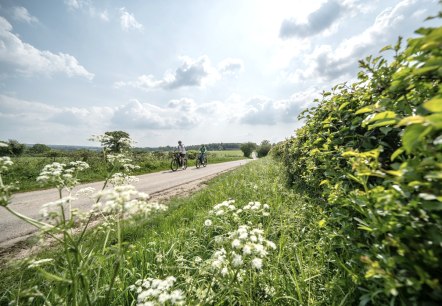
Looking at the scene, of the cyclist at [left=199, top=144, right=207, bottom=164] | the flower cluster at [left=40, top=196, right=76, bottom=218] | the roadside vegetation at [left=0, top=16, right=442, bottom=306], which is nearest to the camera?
the roadside vegetation at [left=0, top=16, right=442, bottom=306]

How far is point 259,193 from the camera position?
225 inches

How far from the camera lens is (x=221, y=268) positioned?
1.88 m

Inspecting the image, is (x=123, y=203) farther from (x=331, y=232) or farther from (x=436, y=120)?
(x=331, y=232)

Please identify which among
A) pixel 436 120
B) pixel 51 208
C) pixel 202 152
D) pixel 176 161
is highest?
pixel 436 120

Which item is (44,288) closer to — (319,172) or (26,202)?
(319,172)

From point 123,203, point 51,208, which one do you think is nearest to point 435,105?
point 123,203

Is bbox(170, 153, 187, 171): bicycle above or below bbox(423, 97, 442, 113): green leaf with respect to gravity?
below

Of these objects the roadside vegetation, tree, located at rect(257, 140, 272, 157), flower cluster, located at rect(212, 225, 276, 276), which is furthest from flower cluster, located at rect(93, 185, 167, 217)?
tree, located at rect(257, 140, 272, 157)

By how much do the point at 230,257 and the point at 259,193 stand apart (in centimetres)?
405

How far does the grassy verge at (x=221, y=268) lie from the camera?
1.85m

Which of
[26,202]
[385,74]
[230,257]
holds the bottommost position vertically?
[26,202]

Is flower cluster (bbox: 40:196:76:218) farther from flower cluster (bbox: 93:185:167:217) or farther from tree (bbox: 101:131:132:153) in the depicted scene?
tree (bbox: 101:131:132:153)

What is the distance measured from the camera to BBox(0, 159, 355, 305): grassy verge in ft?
6.07

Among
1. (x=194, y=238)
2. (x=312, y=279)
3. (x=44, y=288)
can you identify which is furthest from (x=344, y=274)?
(x=44, y=288)
